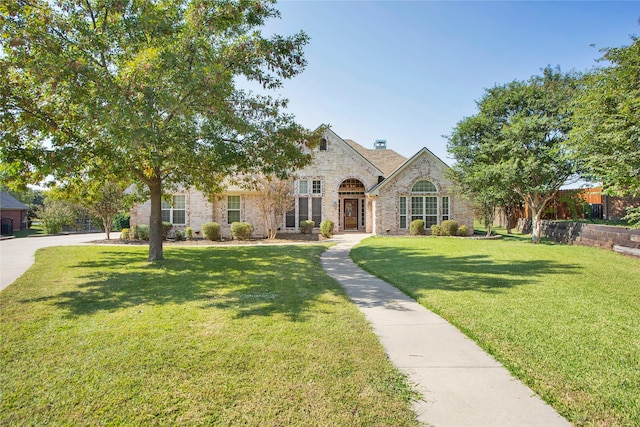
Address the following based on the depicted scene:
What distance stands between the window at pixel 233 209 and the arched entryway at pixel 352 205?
24.1 ft

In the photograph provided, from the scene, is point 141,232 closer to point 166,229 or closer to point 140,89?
point 166,229

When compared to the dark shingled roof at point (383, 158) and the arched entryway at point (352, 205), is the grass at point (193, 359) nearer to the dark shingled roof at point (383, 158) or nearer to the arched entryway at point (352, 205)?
the arched entryway at point (352, 205)

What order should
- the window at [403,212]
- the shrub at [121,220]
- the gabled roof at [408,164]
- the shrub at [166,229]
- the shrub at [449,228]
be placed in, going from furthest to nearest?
1. the shrub at [121,220]
2. the window at [403,212]
3. the gabled roof at [408,164]
4. the shrub at [449,228]
5. the shrub at [166,229]

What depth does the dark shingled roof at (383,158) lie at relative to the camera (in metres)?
26.2

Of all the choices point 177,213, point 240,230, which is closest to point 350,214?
point 240,230

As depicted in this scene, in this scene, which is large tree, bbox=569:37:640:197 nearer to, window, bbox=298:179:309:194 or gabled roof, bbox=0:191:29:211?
window, bbox=298:179:309:194

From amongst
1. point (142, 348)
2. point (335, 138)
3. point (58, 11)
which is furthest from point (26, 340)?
point (335, 138)

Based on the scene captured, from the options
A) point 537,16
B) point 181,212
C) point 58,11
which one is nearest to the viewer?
point 58,11

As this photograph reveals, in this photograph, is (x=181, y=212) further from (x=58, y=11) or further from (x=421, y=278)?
(x=421, y=278)

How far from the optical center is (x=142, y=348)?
395 centimetres

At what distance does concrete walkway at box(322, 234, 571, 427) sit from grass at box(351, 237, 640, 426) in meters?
0.19

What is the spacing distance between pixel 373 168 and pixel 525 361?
822 inches

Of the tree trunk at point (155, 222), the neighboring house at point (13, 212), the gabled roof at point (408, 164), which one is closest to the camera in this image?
the tree trunk at point (155, 222)

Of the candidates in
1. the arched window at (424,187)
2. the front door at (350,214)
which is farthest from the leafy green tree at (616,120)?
the front door at (350,214)
